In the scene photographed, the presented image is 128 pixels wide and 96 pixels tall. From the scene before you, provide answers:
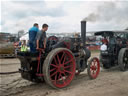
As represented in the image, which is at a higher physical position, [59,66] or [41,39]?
[41,39]

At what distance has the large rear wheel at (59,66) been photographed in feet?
11.1

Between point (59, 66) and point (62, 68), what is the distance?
10 cm

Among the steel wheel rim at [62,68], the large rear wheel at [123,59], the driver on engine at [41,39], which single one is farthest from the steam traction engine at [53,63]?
the large rear wheel at [123,59]

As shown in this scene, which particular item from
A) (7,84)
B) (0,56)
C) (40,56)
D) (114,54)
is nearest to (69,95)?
(40,56)

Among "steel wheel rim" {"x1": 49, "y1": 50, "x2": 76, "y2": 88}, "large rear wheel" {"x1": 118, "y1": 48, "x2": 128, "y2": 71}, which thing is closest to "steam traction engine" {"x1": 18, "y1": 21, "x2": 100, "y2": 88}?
"steel wheel rim" {"x1": 49, "y1": 50, "x2": 76, "y2": 88}

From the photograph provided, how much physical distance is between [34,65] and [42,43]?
1.87 ft

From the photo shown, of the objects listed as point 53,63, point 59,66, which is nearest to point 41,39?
point 53,63

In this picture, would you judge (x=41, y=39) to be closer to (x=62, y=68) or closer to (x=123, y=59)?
(x=62, y=68)

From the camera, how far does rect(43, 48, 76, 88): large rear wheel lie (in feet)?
11.1

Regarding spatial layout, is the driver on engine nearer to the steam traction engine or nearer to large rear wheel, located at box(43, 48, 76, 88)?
the steam traction engine

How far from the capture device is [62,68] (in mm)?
3734

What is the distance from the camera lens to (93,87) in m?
3.79

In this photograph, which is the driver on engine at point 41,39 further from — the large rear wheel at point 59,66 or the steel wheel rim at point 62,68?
the steel wheel rim at point 62,68

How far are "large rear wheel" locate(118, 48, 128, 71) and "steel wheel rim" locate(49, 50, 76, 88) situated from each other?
2.66 meters
